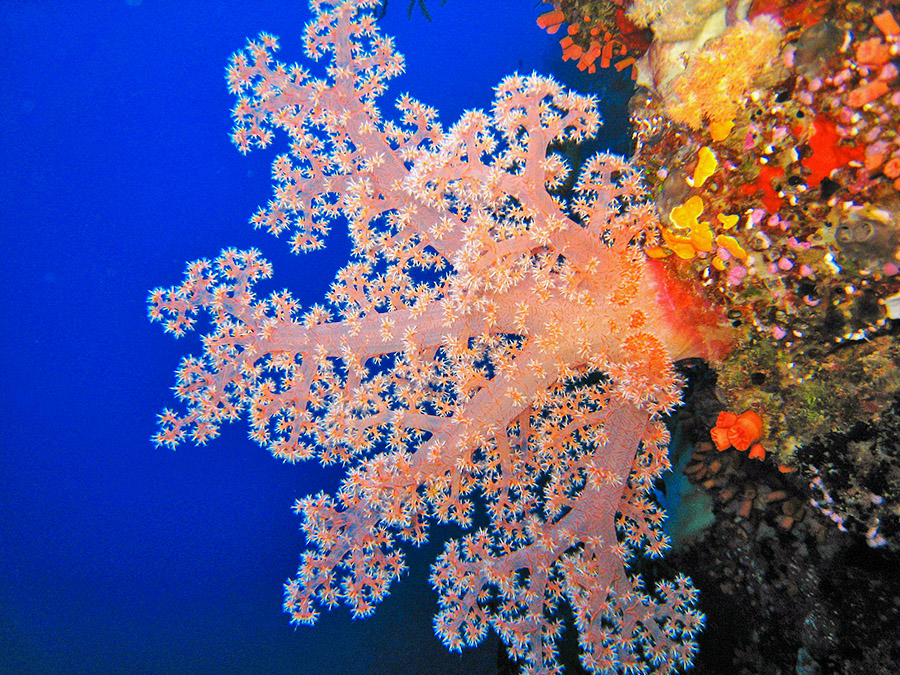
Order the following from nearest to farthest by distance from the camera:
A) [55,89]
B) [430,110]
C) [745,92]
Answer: [745,92] < [430,110] < [55,89]

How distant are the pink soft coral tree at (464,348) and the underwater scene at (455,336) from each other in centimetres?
2

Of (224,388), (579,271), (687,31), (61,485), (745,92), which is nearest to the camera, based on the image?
(745,92)

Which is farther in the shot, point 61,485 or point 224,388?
point 61,485

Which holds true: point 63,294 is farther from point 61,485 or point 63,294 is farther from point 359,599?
point 359,599

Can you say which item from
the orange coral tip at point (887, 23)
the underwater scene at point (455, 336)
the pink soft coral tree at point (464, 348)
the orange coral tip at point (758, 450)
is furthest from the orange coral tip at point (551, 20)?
the orange coral tip at point (758, 450)

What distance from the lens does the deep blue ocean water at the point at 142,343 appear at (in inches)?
125

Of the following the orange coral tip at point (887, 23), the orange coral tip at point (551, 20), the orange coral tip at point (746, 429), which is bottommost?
the orange coral tip at point (746, 429)

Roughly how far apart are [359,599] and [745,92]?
2.91 meters

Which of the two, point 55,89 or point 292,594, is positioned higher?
point 55,89

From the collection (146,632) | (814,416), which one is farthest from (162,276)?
(814,416)

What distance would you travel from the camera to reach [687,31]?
67.3 inches

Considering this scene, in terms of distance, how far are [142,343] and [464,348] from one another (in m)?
2.98

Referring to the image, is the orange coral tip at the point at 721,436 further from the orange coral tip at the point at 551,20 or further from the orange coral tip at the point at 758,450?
the orange coral tip at the point at 551,20

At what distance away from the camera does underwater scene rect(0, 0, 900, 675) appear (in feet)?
5.19
